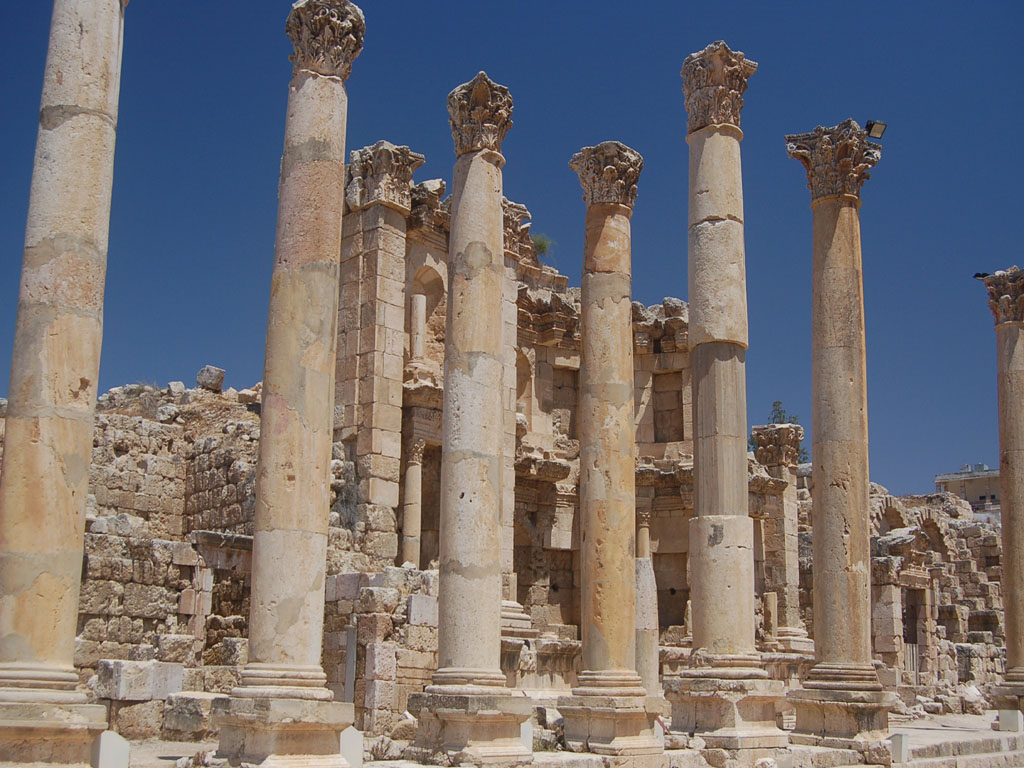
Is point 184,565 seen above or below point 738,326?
below

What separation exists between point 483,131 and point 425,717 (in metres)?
7.10

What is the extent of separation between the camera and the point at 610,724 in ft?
47.1

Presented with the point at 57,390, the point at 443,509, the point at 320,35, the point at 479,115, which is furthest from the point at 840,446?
the point at 57,390

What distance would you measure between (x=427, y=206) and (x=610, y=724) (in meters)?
12.5

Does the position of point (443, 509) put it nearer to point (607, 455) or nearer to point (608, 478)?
point (608, 478)

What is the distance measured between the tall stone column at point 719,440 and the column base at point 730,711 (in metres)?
0.01

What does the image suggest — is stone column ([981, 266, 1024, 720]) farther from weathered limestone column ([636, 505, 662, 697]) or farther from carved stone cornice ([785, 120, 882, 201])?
weathered limestone column ([636, 505, 662, 697])

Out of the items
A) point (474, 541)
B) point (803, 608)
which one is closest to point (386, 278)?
point (474, 541)

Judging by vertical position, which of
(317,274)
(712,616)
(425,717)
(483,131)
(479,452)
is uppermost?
(483,131)

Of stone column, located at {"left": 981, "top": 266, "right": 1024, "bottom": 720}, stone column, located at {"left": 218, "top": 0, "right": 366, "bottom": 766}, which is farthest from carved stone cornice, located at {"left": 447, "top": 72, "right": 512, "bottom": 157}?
stone column, located at {"left": 981, "top": 266, "right": 1024, "bottom": 720}

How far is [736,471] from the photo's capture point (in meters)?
15.6

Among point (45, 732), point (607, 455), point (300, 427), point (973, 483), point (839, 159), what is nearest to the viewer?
point (45, 732)

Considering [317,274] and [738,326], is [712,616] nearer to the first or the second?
[738,326]

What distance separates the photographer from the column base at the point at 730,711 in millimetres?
14617
